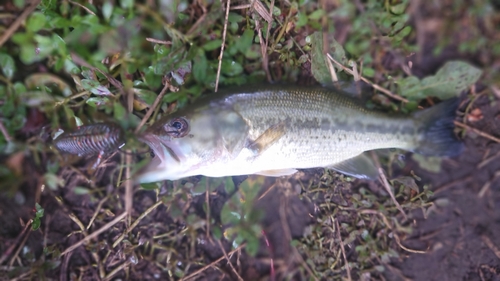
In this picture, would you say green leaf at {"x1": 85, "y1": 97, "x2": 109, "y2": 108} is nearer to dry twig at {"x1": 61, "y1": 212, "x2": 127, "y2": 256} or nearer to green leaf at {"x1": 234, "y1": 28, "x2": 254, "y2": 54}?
dry twig at {"x1": 61, "y1": 212, "x2": 127, "y2": 256}

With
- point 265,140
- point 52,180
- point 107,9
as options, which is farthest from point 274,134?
point 52,180

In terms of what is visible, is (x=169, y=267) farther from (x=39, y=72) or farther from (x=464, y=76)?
(x=464, y=76)

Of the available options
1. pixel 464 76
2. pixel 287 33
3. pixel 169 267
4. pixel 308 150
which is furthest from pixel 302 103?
pixel 169 267

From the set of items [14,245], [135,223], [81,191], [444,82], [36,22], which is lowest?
[14,245]

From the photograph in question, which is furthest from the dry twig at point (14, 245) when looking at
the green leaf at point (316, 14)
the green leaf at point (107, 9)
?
the green leaf at point (316, 14)

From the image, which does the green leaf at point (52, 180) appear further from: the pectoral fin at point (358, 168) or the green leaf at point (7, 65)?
the pectoral fin at point (358, 168)

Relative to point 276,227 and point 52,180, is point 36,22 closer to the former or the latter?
point 52,180
